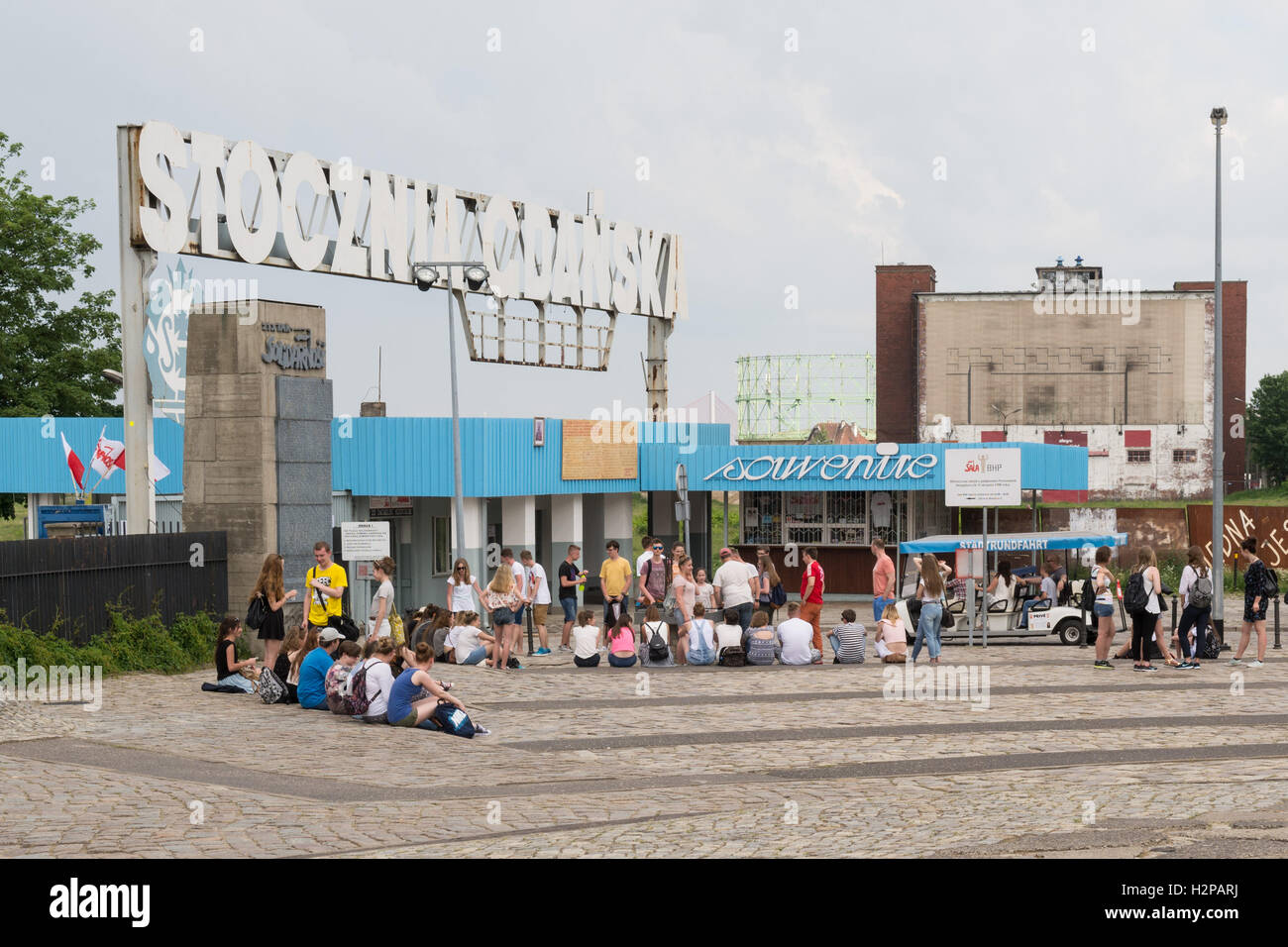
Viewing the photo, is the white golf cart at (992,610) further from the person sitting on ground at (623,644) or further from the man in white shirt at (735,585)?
the person sitting on ground at (623,644)

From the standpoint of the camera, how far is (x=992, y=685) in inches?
757

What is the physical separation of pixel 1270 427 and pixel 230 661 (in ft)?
292

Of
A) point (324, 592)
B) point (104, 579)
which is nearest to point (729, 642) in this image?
point (324, 592)

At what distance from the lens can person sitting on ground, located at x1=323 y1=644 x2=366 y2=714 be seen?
52.9 ft

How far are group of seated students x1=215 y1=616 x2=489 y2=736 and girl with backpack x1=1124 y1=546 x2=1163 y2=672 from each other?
931 centimetres

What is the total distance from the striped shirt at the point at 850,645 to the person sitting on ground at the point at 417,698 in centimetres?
786

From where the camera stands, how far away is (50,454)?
36.9m

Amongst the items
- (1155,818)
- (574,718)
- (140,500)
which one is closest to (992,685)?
(574,718)

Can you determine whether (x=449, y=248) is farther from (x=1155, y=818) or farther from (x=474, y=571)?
(x=1155, y=818)

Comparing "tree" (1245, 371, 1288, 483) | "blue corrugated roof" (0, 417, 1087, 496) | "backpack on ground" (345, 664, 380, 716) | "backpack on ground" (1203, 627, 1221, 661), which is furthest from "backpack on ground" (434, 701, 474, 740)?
"tree" (1245, 371, 1288, 483)

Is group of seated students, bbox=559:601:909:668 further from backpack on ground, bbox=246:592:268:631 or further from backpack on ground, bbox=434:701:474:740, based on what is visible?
backpack on ground, bbox=434:701:474:740

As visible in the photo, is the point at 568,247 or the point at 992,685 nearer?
the point at 992,685
